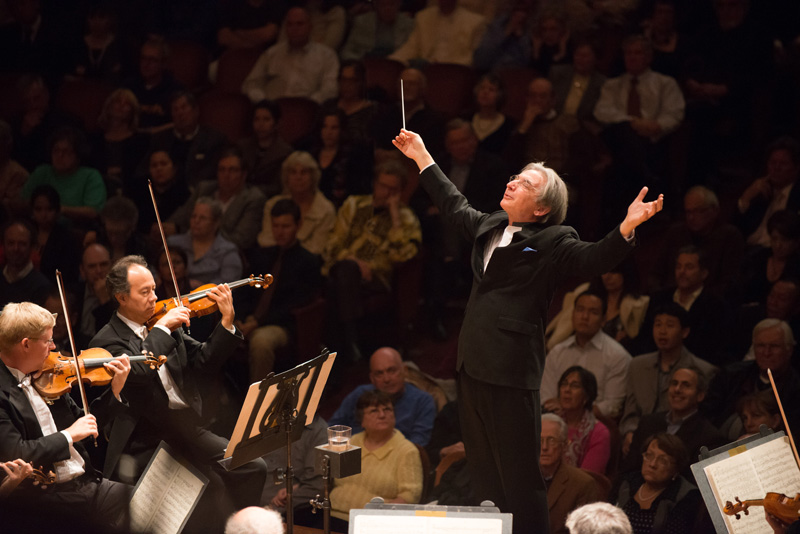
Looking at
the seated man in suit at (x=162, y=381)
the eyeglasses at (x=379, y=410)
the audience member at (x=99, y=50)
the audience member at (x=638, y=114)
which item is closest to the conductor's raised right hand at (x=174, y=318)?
the seated man in suit at (x=162, y=381)

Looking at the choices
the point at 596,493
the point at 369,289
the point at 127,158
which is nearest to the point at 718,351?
the point at 596,493

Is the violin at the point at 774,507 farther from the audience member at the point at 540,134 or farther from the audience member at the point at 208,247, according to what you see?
the audience member at the point at 208,247

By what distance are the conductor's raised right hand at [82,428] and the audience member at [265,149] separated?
3010 millimetres

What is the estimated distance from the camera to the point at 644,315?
202 inches

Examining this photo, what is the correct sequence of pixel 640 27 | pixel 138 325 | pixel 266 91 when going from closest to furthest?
pixel 138 325 < pixel 640 27 < pixel 266 91

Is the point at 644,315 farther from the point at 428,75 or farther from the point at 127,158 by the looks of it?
the point at 127,158

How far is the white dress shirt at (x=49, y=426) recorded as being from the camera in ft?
10.6

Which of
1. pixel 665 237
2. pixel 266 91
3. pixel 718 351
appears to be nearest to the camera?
pixel 718 351

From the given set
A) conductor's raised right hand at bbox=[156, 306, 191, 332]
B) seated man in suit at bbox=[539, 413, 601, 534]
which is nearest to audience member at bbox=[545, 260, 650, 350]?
seated man in suit at bbox=[539, 413, 601, 534]

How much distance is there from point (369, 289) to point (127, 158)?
2.00 metres

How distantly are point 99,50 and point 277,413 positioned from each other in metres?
4.41

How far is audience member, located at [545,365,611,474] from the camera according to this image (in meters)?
4.62

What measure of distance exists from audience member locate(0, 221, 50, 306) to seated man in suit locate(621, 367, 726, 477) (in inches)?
133

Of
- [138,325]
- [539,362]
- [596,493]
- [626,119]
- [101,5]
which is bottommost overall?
[596,493]
